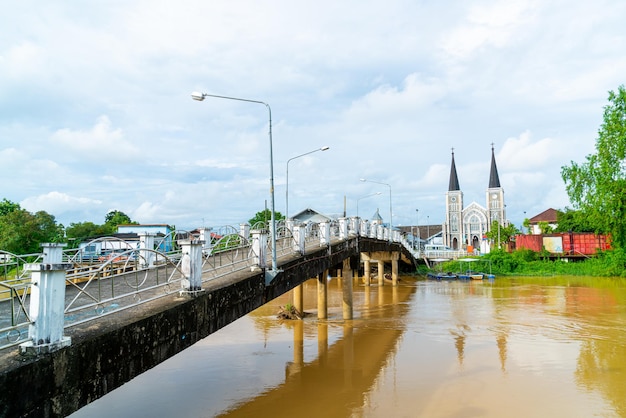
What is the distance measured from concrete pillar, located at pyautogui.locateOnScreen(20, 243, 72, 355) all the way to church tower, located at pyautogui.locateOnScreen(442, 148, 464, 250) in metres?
102

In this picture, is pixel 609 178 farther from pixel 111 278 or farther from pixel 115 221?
pixel 115 221

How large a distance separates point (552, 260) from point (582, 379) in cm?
4376

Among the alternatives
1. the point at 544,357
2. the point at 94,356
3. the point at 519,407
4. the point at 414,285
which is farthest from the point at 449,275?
the point at 94,356

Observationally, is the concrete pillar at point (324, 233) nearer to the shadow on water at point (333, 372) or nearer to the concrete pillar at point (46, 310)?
the shadow on water at point (333, 372)

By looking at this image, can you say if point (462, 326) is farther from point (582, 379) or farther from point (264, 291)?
point (264, 291)

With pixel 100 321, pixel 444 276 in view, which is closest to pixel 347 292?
pixel 100 321

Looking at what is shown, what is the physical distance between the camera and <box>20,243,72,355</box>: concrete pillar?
4902 millimetres

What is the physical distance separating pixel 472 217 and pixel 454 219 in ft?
13.3

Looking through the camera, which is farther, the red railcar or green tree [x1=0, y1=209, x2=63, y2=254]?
the red railcar

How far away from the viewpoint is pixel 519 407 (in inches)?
435

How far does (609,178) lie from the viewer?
38.9 meters

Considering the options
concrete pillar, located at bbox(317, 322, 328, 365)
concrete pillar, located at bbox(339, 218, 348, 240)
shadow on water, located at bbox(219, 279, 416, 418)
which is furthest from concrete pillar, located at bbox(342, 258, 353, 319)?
concrete pillar, located at bbox(339, 218, 348, 240)

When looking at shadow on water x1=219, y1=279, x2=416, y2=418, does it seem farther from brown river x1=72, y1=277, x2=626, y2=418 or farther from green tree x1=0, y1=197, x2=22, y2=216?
green tree x1=0, y1=197, x2=22, y2=216

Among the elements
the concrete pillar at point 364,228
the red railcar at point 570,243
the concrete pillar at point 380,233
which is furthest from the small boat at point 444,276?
the concrete pillar at point 364,228
